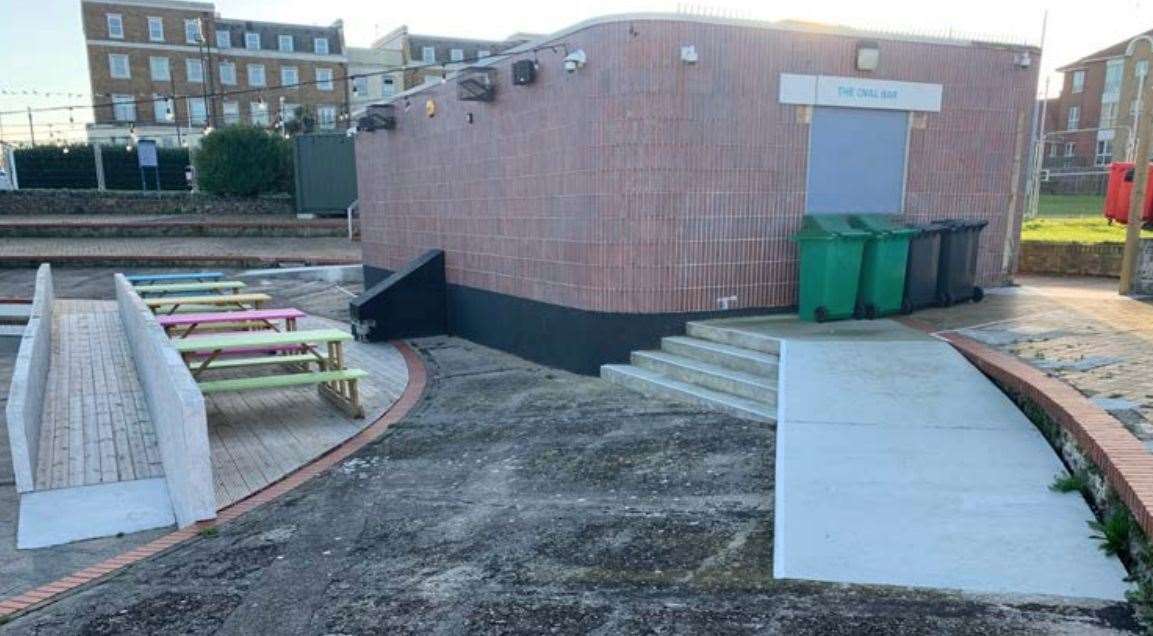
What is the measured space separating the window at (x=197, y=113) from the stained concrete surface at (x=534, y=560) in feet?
164

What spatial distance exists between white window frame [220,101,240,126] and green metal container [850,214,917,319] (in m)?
50.5

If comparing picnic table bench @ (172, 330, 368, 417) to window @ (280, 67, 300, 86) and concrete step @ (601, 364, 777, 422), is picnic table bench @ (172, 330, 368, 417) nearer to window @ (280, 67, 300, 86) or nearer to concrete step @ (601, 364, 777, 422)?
concrete step @ (601, 364, 777, 422)

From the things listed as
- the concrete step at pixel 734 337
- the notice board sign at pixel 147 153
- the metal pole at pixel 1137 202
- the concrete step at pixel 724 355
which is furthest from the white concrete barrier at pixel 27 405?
the notice board sign at pixel 147 153

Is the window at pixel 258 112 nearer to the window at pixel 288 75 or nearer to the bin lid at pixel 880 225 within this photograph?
the window at pixel 288 75

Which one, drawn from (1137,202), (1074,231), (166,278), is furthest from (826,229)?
(166,278)

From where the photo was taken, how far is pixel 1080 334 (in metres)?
7.10

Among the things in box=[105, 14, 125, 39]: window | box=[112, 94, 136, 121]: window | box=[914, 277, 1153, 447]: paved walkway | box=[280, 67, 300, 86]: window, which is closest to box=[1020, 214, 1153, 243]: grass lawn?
box=[914, 277, 1153, 447]: paved walkway

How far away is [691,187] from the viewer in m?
7.96

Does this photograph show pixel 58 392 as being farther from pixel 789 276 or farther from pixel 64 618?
pixel 789 276

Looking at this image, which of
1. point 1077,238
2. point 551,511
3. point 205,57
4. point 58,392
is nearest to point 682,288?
point 551,511

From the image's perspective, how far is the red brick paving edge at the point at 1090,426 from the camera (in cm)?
355

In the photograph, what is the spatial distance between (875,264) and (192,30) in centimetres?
5173

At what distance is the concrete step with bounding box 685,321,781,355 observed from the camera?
727 centimetres

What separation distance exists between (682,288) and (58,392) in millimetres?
7643
